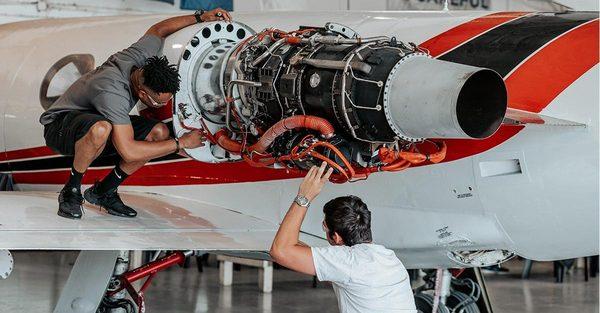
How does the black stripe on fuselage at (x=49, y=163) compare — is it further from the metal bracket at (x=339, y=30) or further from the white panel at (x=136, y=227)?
the metal bracket at (x=339, y=30)

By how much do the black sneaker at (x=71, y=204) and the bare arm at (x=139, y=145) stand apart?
0.37 metres

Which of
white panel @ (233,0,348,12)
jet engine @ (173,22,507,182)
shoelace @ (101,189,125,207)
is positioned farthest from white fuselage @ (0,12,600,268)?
white panel @ (233,0,348,12)

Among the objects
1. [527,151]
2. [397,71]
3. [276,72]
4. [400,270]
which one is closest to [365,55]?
[397,71]

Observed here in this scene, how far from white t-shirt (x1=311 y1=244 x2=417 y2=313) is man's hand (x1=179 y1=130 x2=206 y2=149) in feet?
6.20

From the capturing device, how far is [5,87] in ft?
24.7

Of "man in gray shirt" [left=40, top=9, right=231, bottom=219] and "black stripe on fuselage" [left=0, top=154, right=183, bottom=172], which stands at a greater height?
"man in gray shirt" [left=40, top=9, right=231, bottom=219]

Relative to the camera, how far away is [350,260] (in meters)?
3.80

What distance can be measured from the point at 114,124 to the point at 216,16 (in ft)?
3.33

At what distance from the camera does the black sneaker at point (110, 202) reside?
19.2 feet

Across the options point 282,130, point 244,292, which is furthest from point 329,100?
point 244,292

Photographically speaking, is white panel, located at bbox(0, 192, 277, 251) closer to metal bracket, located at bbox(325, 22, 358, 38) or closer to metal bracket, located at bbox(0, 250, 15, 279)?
metal bracket, located at bbox(0, 250, 15, 279)

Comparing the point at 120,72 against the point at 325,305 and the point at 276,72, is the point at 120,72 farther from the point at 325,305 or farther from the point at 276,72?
the point at 325,305

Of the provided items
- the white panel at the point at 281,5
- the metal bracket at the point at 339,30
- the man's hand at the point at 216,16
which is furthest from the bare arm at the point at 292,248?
the white panel at the point at 281,5

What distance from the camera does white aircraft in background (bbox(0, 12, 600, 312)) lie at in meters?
4.86
